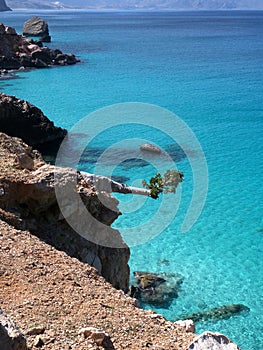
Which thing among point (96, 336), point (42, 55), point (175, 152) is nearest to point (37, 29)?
point (42, 55)

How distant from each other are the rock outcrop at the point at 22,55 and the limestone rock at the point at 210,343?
66649 millimetres

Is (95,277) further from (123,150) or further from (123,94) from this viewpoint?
(123,94)

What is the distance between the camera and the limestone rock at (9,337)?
6.38 m

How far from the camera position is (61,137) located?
127ft

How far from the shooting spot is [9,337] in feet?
21.2

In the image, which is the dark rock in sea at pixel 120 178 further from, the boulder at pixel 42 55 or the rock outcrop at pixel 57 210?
the boulder at pixel 42 55

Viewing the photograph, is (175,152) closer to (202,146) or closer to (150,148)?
(150,148)

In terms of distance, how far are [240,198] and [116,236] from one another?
661 inches

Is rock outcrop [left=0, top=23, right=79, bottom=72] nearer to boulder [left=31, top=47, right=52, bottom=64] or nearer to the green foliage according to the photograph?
boulder [left=31, top=47, right=52, bottom=64]

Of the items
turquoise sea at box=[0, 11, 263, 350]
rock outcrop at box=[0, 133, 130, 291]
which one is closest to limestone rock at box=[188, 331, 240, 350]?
rock outcrop at box=[0, 133, 130, 291]

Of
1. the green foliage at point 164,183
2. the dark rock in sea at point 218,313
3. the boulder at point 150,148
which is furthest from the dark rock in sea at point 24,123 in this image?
the dark rock in sea at point 218,313

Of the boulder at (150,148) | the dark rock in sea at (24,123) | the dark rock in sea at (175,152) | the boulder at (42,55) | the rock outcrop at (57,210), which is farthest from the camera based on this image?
the boulder at (42,55)

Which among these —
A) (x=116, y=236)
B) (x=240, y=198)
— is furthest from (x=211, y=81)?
(x=116, y=236)

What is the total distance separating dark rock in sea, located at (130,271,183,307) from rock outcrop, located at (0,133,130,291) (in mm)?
4481
